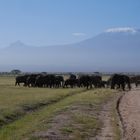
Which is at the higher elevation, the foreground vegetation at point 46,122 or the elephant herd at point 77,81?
the elephant herd at point 77,81

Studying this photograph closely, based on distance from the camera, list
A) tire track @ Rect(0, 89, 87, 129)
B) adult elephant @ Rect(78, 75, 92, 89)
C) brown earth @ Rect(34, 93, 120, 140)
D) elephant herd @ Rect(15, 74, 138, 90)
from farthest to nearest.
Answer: adult elephant @ Rect(78, 75, 92, 89), elephant herd @ Rect(15, 74, 138, 90), tire track @ Rect(0, 89, 87, 129), brown earth @ Rect(34, 93, 120, 140)

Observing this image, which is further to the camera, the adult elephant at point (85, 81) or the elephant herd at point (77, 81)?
the adult elephant at point (85, 81)

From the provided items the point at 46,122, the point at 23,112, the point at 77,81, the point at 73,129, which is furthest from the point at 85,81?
the point at 73,129

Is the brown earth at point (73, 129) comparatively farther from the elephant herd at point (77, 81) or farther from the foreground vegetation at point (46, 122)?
the elephant herd at point (77, 81)

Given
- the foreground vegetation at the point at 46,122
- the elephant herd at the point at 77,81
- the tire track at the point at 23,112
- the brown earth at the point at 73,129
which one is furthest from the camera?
the elephant herd at the point at 77,81

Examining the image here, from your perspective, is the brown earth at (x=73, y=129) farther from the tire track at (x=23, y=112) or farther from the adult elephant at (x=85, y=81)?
the adult elephant at (x=85, y=81)

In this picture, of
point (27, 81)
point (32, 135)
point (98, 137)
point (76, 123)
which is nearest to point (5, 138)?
point (32, 135)

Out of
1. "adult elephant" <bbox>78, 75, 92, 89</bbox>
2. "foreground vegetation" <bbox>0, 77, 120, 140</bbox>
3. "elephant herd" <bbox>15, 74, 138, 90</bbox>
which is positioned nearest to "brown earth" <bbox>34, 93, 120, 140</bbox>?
"foreground vegetation" <bbox>0, 77, 120, 140</bbox>

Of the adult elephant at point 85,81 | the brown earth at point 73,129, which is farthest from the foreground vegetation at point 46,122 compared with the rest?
the adult elephant at point 85,81

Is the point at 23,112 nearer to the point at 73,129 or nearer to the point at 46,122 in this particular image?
the point at 46,122

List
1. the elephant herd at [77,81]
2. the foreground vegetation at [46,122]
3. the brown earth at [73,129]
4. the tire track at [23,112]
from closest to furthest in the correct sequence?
the brown earth at [73,129] → the foreground vegetation at [46,122] → the tire track at [23,112] → the elephant herd at [77,81]

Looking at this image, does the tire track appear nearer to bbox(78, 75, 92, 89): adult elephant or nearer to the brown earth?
the brown earth

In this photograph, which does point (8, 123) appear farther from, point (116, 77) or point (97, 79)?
point (97, 79)

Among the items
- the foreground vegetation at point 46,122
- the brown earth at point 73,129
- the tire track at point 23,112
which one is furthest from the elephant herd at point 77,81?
the brown earth at point 73,129
